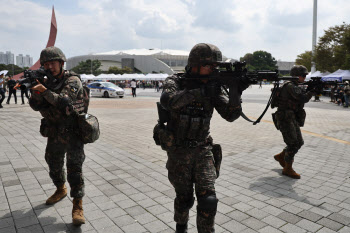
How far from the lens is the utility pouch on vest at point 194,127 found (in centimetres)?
255

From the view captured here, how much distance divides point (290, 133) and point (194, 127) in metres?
2.83

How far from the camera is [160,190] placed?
13.5 ft

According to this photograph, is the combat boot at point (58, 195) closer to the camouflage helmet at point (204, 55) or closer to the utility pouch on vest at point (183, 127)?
the utility pouch on vest at point (183, 127)

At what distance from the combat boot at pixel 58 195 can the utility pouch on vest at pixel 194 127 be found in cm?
213

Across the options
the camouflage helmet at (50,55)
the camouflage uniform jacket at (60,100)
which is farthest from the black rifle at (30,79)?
the camouflage helmet at (50,55)

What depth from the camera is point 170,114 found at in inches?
106

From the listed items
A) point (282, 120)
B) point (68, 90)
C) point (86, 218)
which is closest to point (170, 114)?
point (68, 90)

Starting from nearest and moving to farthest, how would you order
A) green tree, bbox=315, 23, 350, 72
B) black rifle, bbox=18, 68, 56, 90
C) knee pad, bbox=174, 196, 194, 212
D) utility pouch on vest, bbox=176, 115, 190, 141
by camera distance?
utility pouch on vest, bbox=176, 115, 190, 141 → knee pad, bbox=174, 196, 194, 212 → black rifle, bbox=18, 68, 56, 90 → green tree, bbox=315, 23, 350, 72

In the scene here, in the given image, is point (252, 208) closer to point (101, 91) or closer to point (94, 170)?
point (94, 170)

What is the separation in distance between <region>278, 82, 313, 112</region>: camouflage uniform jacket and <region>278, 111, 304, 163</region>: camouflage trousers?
0.57 feet

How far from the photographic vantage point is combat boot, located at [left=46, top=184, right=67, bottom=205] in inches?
142

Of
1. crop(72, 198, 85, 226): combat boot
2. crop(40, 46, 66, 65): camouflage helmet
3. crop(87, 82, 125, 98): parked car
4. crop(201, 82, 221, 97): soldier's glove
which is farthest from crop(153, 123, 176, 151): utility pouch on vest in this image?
crop(87, 82, 125, 98): parked car

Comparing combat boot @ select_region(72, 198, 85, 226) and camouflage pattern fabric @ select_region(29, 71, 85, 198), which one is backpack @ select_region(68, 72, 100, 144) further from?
combat boot @ select_region(72, 198, 85, 226)

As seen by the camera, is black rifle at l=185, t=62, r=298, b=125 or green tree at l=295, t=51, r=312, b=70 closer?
black rifle at l=185, t=62, r=298, b=125
